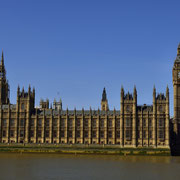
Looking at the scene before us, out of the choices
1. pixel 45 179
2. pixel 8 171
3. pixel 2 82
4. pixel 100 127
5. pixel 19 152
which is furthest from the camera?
pixel 2 82

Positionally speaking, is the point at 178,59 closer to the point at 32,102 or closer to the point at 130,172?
the point at 32,102

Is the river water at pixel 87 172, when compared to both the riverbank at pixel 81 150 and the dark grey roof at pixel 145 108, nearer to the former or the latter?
the riverbank at pixel 81 150

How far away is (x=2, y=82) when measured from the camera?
443ft

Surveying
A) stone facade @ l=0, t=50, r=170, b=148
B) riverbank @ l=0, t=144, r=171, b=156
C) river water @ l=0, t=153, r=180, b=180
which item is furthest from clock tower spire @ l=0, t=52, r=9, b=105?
river water @ l=0, t=153, r=180, b=180

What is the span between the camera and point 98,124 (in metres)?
115

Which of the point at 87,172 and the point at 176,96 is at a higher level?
the point at 176,96

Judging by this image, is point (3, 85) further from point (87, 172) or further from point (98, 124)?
point (87, 172)

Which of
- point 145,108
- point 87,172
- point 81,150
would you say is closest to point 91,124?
point 81,150

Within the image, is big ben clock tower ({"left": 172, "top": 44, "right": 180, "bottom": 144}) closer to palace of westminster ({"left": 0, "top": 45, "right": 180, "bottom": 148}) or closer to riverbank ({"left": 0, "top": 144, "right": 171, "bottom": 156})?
palace of westminster ({"left": 0, "top": 45, "right": 180, "bottom": 148})

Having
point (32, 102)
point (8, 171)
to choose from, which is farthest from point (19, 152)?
point (8, 171)

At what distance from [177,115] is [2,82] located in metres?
62.7

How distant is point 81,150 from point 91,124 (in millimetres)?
14738

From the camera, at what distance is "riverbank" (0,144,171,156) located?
99.6 meters

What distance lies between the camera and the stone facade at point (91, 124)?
111 m
